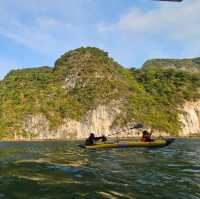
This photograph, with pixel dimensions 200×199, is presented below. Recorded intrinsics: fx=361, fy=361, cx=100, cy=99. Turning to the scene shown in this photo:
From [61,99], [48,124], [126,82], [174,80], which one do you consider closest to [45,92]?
[61,99]

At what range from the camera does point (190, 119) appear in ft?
566

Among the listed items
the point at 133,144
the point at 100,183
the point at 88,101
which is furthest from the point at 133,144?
the point at 88,101

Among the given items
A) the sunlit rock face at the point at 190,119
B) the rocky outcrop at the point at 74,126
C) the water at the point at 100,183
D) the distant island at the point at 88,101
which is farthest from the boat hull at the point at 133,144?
the sunlit rock face at the point at 190,119

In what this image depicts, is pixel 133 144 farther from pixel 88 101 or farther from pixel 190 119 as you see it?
pixel 190 119

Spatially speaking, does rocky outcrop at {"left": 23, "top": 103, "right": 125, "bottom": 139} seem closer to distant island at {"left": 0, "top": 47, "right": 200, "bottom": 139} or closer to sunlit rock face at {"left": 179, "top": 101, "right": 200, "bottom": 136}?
distant island at {"left": 0, "top": 47, "right": 200, "bottom": 139}

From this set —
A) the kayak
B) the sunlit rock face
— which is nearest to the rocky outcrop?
the sunlit rock face

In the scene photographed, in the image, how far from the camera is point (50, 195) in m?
13.6

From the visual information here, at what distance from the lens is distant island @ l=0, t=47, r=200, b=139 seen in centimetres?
15350

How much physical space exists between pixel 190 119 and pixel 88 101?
4987cm

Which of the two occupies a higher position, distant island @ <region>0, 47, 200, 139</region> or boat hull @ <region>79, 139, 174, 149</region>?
distant island @ <region>0, 47, 200, 139</region>

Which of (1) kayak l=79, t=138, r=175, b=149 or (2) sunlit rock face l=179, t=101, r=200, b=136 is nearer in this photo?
(1) kayak l=79, t=138, r=175, b=149

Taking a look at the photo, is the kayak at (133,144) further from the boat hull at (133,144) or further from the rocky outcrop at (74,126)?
the rocky outcrop at (74,126)

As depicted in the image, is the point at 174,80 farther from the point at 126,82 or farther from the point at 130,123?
the point at 130,123

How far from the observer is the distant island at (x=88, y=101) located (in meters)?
154
